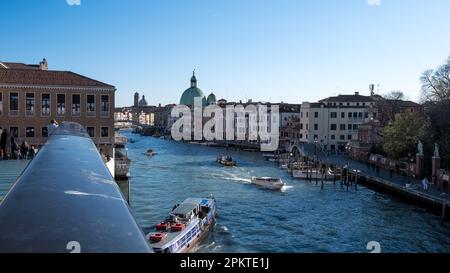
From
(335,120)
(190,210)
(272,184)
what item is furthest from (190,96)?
(190,210)

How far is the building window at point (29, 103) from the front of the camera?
23.2m

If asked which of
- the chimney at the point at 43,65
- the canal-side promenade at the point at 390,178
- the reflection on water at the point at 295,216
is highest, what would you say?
the chimney at the point at 43,65

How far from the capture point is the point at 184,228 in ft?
45.2

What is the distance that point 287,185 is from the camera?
2591 cm

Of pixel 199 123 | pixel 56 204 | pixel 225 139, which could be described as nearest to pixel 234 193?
pixel 56 204

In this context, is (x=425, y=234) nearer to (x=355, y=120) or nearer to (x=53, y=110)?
(x=53, y=110)

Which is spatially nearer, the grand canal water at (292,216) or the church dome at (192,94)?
the grand canal water at (292,216)

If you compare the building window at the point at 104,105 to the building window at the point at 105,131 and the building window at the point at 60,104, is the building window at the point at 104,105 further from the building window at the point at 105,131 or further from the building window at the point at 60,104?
the building window at the point at 60,104

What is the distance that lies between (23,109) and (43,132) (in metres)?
1.40

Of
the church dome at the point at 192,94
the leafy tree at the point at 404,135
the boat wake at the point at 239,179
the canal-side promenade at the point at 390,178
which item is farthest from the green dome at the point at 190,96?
the leafy tree at the point at 404,135

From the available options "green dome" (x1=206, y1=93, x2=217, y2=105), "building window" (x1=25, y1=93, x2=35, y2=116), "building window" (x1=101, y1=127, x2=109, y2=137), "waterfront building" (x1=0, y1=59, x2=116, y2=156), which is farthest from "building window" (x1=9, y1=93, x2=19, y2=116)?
"green dome" (x1=206, y1=93, x2=217, y2=105)

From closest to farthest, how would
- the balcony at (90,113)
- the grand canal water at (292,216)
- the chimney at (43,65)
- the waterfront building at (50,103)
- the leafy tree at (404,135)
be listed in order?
the grand canal water at (292,216), the waterfront building at (50,103), the balcony at (90,113), the leafy tree at (404,135), the chimney at (43,65)

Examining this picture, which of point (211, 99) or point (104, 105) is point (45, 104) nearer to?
point (104, 105)

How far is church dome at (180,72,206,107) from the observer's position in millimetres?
87625
